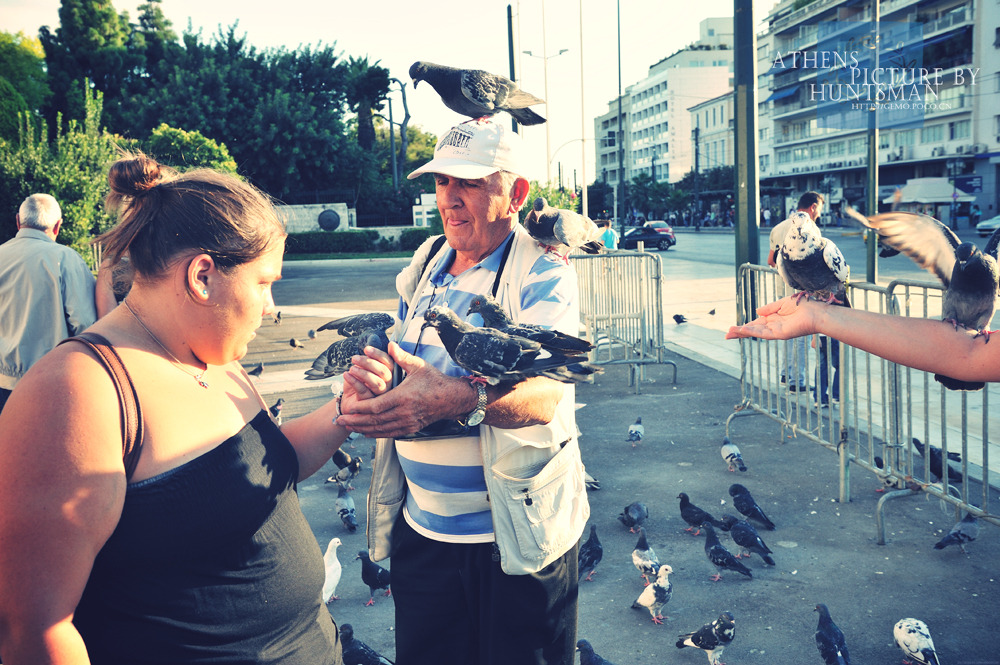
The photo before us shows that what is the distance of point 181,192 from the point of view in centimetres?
181

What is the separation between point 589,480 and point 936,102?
67341 mm

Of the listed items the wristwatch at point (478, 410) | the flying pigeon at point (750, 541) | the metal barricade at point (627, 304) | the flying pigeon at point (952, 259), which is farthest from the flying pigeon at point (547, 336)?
the metal barricade at point (627, 304)

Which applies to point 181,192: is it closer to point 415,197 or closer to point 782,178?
point 415,197

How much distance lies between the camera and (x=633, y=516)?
512 centimetres

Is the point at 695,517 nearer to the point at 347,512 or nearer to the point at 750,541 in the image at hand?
the point at 750,541

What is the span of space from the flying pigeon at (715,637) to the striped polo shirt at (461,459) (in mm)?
1813

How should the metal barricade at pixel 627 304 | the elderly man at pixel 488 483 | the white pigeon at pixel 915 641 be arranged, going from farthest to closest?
the metal barricade at pixel 627 304, the white pigeon at pixel 915 641, the elderly man at pixel 488 483

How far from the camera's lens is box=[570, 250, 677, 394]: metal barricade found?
9352 millimetres

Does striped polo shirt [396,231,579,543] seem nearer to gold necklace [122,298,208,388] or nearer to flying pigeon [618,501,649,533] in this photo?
gold necklace [122,298,208,388]

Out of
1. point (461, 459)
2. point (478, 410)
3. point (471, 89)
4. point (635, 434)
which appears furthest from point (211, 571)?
point (635, 434)

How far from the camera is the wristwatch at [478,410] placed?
217 centimetres

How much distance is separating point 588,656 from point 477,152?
2593mm

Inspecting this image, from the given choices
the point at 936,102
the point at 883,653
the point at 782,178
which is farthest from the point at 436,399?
the point at 782,178

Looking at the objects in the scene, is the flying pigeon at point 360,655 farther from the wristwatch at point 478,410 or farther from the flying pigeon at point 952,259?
the flying pigeon at point 952,259
